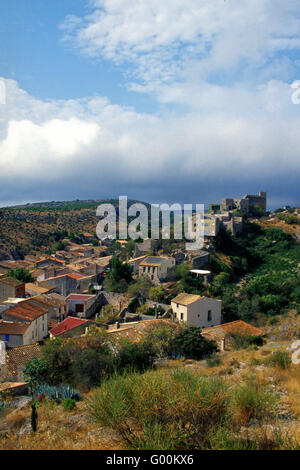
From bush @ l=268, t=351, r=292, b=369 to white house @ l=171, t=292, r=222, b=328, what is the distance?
14268 millimetres

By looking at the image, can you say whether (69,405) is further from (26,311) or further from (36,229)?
(36,229)

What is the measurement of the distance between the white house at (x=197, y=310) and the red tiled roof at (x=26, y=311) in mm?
9735

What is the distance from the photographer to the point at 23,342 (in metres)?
19.1

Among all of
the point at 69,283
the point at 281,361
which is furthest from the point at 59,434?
the point at 69,283

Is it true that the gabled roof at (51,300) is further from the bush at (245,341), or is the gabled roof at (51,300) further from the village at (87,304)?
the bush at (245,341)

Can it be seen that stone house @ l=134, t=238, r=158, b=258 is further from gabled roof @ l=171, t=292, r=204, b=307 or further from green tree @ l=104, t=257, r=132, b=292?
gabled roof @ l=171, t=292, r=204, b=307

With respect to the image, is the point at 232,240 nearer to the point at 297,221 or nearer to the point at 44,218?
the point at 297,221

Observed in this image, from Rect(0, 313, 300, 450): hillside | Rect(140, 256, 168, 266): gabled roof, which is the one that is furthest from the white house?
Rect(0, 313, 300, 450): hillside

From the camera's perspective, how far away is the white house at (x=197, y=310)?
23.6 meters

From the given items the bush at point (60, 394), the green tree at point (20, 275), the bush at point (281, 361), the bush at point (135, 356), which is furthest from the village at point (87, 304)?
the bush at point (281, 361)

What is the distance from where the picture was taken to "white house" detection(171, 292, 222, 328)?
23.6m
